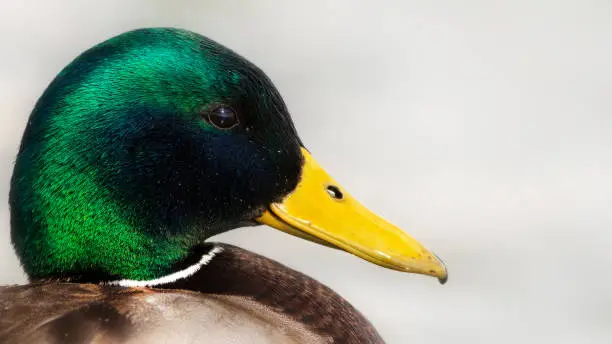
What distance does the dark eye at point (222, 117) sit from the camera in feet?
7.24

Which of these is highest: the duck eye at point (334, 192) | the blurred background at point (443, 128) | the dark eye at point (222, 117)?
the dark eye at point (222, 117)

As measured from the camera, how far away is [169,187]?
221 cm

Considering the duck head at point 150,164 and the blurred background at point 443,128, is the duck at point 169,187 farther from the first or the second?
the blurred background at point 443,128

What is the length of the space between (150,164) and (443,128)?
2.87m

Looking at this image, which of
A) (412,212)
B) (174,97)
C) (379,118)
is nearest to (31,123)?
(174,97)

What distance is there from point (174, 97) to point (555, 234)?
2.44 meters

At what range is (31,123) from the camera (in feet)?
7.13

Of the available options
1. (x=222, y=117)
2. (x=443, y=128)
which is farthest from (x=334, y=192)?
(x=443, y=128)

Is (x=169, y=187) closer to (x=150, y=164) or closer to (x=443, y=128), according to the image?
(x=150, y=164)

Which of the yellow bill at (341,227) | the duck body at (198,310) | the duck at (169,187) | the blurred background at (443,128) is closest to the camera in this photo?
the duck body at (198,310)

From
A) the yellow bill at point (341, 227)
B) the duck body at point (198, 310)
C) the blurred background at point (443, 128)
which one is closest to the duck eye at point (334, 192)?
the yellow bill at point (341, 227)

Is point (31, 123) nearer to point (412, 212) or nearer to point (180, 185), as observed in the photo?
point (180, 185)

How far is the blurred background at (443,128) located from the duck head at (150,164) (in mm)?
1610

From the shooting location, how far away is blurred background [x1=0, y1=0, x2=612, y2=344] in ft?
13.2
